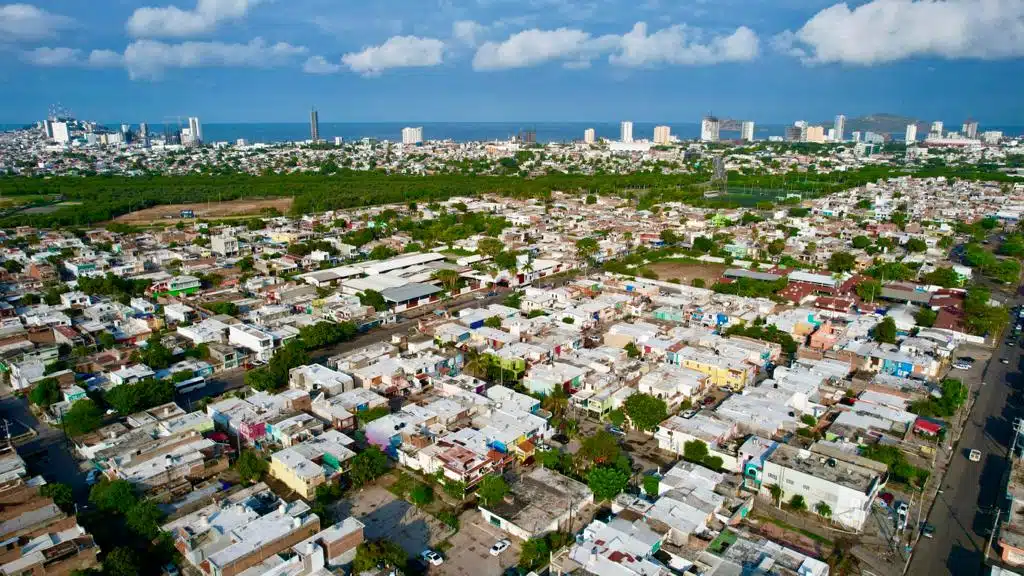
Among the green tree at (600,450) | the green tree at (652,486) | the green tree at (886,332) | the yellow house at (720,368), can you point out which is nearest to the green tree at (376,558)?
the green tree at (600,450)

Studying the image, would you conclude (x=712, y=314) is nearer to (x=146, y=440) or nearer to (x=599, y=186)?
(x=146, y=440)

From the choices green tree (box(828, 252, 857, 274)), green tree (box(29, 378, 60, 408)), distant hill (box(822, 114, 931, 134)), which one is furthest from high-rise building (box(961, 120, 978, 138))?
green tree (box(29, 378, 60, 408))

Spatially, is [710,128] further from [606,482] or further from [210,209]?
[606,482]

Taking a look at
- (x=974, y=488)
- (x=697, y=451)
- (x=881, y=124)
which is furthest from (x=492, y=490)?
(x=881, y=124)

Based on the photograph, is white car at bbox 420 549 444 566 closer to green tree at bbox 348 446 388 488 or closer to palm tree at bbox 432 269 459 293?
green tree at bbox 348 446 388 488

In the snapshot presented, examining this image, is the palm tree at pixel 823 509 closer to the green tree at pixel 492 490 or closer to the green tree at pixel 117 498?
the green tree at pixel 492 490
